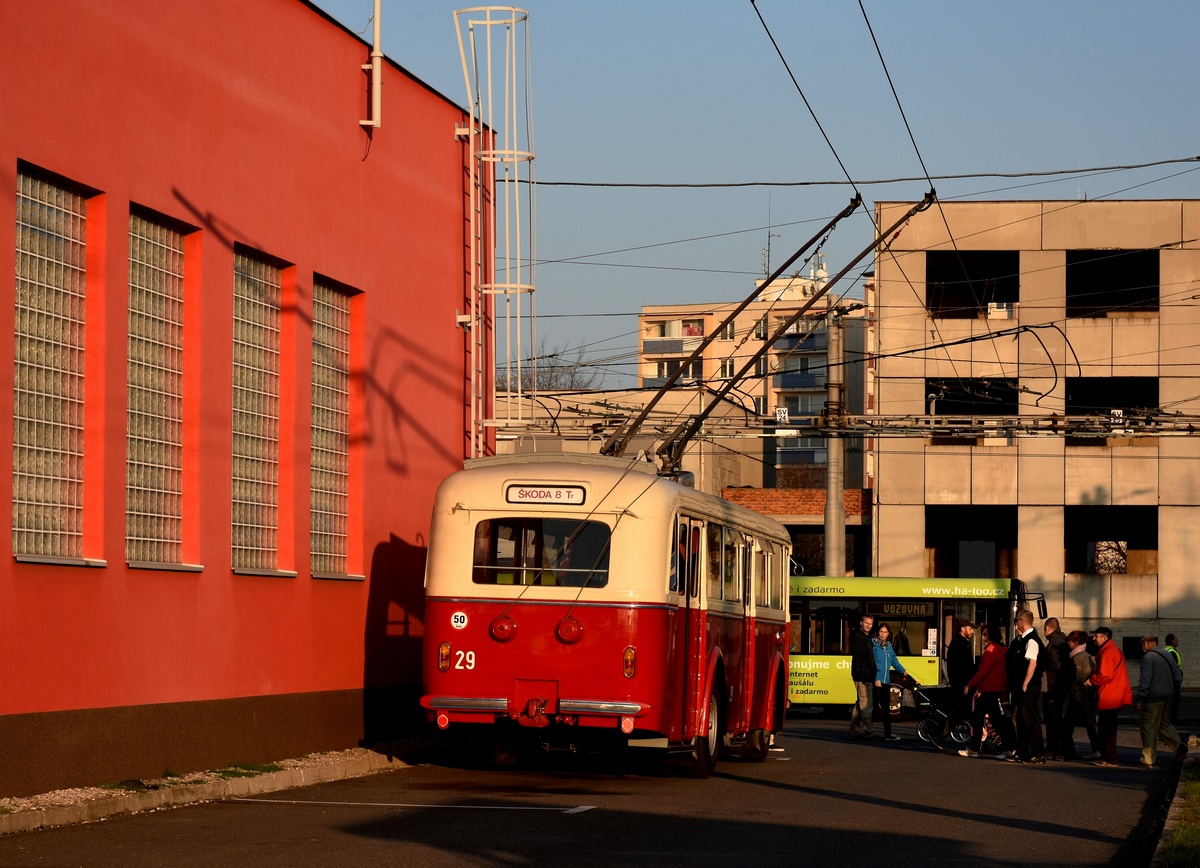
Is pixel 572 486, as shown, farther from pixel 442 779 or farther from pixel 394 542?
pixel 394 542

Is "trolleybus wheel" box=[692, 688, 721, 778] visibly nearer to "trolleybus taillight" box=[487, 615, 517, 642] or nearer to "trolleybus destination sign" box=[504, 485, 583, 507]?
"trolleybus taillight" box=[487, 615, 517, 642]

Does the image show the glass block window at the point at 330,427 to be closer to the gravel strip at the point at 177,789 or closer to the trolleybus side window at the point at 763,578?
the gravel strip at the point at 177,789

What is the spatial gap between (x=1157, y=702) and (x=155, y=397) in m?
12.3

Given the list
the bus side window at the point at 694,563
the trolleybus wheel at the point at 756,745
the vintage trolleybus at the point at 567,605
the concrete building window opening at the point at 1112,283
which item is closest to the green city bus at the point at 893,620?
the trolleybus wheel at the point at 756,745

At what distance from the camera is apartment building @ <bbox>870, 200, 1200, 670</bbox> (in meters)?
50.0

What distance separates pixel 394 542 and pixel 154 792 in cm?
716

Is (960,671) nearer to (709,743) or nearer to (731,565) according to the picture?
(731,565)

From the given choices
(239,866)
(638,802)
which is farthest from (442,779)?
(239,866)

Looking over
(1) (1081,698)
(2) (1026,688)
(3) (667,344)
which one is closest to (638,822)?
(2) (1026,688)

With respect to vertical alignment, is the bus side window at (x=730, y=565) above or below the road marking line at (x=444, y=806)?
above

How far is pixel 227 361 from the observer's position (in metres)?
16.7

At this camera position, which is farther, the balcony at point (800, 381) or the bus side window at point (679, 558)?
the balcony at point (800, 381)

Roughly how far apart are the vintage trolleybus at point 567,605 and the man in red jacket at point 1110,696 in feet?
20.4

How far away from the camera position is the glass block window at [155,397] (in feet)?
49.6
